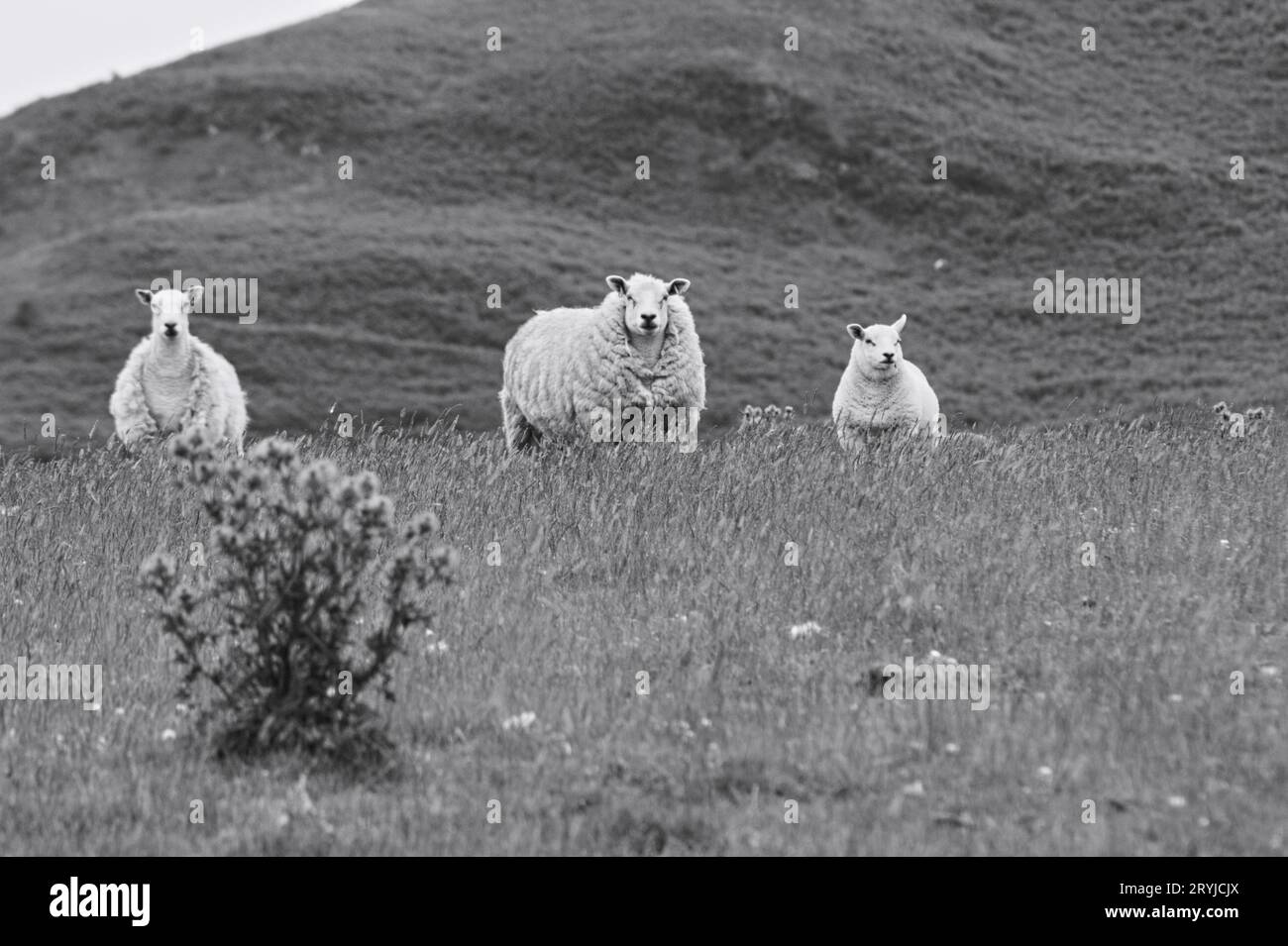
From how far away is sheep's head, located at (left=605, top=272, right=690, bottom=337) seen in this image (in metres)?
13.5

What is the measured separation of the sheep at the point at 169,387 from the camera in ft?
53.6

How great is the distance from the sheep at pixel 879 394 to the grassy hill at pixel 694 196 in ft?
111

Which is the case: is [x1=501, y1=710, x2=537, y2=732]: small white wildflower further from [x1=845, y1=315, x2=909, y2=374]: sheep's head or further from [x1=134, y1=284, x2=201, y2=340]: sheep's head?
[x1=134, y1=284, x2=201, y2=340]: sheep's head

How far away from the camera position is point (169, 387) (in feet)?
54.1

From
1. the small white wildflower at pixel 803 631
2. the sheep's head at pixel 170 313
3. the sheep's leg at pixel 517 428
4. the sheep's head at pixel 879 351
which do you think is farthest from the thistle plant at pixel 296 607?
the sheep's head at pixel 170 313

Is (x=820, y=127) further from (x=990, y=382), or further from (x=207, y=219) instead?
(x=207, y=219)

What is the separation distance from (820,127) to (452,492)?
61.4 meters

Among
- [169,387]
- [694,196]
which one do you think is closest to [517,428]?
[169,387]

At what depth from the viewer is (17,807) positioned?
570 cm

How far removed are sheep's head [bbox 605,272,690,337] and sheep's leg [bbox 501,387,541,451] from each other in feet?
7.34

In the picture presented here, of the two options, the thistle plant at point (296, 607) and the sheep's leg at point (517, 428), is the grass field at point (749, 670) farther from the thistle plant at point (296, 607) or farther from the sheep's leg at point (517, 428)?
the sheep's leg at point (517, 428)

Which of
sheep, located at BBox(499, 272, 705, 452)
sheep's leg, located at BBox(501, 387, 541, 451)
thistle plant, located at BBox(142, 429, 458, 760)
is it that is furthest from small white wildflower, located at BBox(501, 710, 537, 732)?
sheep's leg, located at BBox(501, 387, 541, 451)

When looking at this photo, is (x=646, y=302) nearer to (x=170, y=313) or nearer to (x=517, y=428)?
(x=517, y=428)

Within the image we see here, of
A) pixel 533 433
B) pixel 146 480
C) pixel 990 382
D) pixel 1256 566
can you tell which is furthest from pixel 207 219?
pixel 1256 566
